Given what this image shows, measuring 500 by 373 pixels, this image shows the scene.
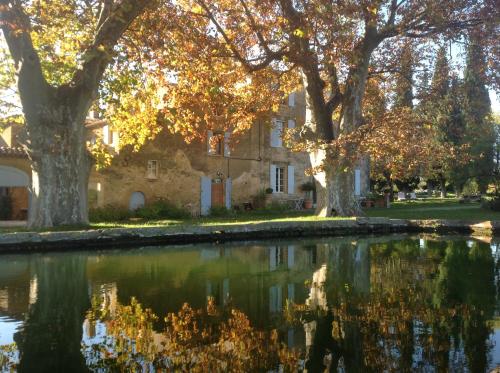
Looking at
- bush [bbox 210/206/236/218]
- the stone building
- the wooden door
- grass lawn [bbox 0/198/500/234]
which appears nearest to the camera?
grass lawn [bbox 0/198/500/234]

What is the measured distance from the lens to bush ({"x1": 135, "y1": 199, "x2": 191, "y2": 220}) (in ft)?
63.5

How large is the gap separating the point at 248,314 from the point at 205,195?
56.4ft

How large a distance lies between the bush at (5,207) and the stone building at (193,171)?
0.61 feet

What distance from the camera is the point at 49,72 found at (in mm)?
15680

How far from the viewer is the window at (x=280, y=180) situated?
25.9 meters

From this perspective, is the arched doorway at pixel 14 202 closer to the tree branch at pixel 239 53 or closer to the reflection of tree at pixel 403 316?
the tree branch at pixel 239 53

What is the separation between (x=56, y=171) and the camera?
12.3 metres

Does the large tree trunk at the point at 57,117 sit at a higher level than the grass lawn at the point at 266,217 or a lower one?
higher

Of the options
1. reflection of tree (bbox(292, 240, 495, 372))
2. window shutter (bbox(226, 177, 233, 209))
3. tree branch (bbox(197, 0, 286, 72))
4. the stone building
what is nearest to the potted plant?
the stone building

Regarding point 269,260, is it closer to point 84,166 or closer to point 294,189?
point 84,166

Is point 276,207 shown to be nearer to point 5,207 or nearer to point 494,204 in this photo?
point 494,204

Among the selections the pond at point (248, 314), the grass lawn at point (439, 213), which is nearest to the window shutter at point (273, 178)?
the grass lawn at point (439, 213)

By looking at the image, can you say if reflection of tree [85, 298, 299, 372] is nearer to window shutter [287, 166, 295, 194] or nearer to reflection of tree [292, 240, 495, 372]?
reflection of tree [292, 240, 495, 372]

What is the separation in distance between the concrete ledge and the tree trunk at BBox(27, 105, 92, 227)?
5.90ft
